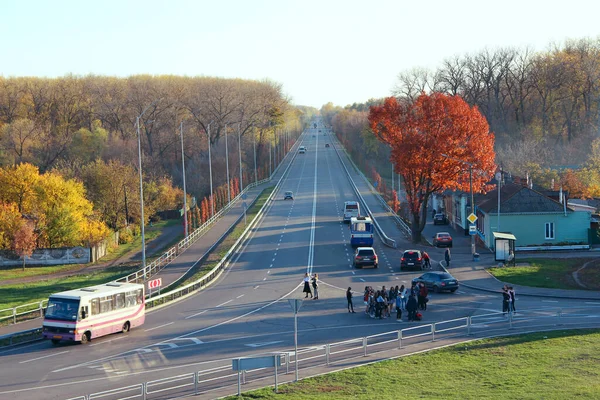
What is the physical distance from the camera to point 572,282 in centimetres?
4228

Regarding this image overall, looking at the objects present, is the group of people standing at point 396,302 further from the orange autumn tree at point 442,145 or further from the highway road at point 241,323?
the orange autumn tree at point 442,145

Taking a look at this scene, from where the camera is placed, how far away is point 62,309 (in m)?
29.1

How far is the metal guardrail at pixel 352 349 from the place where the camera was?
21281 mm

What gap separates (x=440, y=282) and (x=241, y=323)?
42.8ft

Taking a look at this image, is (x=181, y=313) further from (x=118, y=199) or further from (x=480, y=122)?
(x=118, y=199)

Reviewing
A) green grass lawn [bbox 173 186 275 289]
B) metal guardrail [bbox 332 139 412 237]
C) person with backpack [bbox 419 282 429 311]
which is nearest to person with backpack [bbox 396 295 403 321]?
person with backpack [bbox 419 282 429 311]

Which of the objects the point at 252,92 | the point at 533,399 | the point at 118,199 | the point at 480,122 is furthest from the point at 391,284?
the point at 252,92

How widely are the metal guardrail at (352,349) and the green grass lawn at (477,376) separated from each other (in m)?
1.44

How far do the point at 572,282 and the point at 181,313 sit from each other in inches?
892

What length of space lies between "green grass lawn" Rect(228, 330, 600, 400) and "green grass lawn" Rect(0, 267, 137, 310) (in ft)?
85.7

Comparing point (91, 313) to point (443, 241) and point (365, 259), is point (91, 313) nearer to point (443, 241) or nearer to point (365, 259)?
point (365, 259)

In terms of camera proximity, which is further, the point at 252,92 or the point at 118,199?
the point at 252,92

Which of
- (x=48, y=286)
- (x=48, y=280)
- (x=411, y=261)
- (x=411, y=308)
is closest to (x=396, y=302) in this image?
(x=411, y=308)

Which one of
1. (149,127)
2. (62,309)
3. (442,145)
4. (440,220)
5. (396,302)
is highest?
(149,127)
